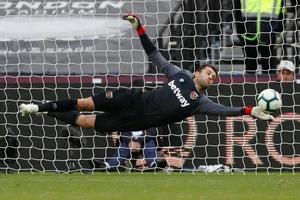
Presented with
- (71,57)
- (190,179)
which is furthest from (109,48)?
(190,179)

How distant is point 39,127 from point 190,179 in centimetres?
360

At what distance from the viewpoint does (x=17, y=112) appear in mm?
15070

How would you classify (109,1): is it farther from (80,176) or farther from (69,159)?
(80,176)

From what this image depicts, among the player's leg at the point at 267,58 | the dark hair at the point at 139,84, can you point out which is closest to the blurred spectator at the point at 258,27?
the player's leg at the point at 267,58

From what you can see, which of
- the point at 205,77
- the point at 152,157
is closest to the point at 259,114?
the point at 205,77

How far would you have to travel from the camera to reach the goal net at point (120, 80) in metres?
15.1

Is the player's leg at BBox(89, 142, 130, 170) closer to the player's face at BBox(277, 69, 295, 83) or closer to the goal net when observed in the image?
the goal net

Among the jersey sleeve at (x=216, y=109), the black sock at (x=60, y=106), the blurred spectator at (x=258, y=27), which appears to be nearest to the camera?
the jersey sleeve at (x=216, y=109)

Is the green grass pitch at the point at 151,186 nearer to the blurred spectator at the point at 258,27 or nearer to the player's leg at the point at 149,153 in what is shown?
the player's leg at the point at 149,153

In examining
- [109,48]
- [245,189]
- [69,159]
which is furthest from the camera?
[109,48]

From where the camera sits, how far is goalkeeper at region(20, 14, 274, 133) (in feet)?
39.7

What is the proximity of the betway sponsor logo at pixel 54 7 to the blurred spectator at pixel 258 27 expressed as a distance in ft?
7.37

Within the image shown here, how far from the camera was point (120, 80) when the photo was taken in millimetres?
15227

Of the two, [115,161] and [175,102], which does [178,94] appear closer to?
[175,102]
